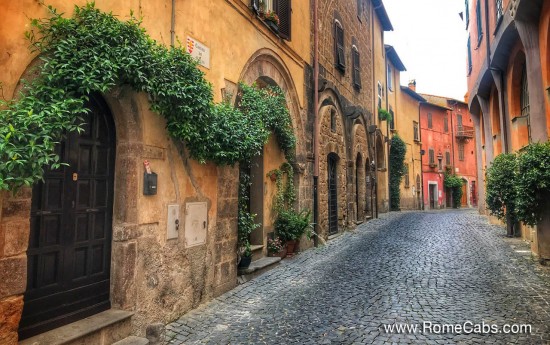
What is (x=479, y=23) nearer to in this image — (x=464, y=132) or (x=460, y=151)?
(x=464, y=132)

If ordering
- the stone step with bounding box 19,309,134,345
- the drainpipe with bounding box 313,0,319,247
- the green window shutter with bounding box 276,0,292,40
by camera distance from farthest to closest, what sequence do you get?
1. the drainpipe with bounding box 313,0,319,247
2. the green window shutter with bounding box 276,0,292,40
3. the stone step with bounding box 19,309,134,345

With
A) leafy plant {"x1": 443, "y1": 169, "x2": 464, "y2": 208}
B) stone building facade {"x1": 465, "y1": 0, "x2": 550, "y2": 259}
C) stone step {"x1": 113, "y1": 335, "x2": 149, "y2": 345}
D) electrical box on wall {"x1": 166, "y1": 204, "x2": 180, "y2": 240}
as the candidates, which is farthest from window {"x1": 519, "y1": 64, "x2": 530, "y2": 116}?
leafy plant {"x1": 443, "y1": 169, "x2": 464, "y2": 208}

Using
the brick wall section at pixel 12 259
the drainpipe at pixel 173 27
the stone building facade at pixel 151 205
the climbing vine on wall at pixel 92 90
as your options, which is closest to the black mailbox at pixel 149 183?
the stone building facade at pixel 151 205

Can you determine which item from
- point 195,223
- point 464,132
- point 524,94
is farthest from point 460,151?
point 195,223

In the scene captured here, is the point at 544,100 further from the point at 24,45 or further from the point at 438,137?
the point at 438,137

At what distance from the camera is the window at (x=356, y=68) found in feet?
45.3

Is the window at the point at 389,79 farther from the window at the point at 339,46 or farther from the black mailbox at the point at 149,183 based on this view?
the black mailbox at the point at 149,183

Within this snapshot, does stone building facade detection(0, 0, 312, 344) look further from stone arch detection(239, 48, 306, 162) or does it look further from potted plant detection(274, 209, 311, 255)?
potted plant detection(274, 209, 311, 255)

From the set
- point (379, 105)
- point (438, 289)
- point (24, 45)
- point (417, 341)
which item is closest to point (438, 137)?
point (379, 105)

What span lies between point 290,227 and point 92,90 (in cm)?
517

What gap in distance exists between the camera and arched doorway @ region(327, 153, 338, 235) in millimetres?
10953

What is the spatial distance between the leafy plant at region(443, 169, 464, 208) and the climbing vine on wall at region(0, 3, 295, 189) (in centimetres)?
2977

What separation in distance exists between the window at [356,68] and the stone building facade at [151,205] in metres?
8.51

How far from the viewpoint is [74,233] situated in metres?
3.26
